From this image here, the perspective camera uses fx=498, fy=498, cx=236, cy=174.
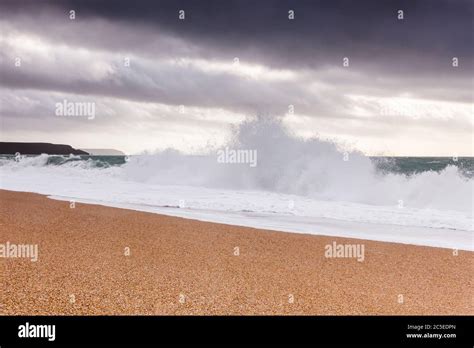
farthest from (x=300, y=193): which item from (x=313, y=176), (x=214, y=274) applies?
(x=214, y=274)

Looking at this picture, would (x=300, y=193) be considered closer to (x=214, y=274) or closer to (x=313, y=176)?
(x=313, y=176)

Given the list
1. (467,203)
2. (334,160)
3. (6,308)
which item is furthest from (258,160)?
(6,308)

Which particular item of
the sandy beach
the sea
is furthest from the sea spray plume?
the sandy beach

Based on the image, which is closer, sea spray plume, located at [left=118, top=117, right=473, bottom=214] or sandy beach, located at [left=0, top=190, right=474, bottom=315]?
sandy beach, located at [left=0, top=190, right=474, bottom=315]

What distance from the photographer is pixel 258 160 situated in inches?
1060

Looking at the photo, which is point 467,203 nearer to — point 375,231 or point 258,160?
point 375,231

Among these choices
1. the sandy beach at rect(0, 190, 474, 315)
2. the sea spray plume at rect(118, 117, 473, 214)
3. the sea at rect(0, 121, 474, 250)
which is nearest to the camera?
the sandy beach at rect(0, 190, 474, 315)

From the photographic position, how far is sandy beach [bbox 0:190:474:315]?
5902 millimetres

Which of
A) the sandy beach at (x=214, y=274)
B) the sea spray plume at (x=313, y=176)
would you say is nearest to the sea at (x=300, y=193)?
the sea spray plume at (x=313, y=176)

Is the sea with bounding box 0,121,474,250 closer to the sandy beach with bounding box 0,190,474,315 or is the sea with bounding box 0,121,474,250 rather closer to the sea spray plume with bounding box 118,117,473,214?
the sea spray plume with bounding box 118,117,473,214

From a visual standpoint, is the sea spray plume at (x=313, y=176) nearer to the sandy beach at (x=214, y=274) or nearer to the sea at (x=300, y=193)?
the sea at (x=300, y=193)

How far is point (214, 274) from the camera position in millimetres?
7418

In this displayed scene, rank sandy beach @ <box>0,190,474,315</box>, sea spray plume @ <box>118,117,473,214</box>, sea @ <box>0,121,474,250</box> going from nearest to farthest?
sandy beach @ <box>0,190,474,315</box> < sea @ <box>0,121,474,250</box> < sea spray plume @ <box>118,117,473,214</box>
